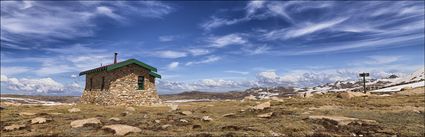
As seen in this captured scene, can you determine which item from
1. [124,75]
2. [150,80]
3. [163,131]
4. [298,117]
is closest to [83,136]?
[163,131]

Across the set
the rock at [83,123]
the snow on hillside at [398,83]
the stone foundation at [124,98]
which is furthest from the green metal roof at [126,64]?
the snow on hillside at [398,83]

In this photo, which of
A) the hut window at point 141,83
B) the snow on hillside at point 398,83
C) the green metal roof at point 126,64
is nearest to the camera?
the green metal roof at point 126,64

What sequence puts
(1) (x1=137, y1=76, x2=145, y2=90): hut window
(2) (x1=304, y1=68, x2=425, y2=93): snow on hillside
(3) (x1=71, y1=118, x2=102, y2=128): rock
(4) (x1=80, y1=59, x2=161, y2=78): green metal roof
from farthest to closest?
(2) (x1=304, y1=68, x2=425, y2=93): snow on hillside
(1) (x1=137, y1=76, x2=145, y2=90): hut window
(4) (x1=80, y1=59, x2=161, y2=78): green metal roof
(3) (x1=71, y1=118, x2=102, y2=128): rock

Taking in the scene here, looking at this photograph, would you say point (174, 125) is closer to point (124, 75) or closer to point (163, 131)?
point (163, 131)

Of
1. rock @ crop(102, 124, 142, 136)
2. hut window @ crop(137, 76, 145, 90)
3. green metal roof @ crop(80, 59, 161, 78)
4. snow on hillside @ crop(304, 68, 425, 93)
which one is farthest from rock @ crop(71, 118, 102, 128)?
snow on hillside @ crop(304, 68, 425, 93)

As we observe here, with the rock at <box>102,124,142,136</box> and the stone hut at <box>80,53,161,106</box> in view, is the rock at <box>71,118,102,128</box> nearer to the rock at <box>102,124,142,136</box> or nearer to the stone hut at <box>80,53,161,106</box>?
the rock at <box>102,124,142,136</box>

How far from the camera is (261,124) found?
1892cm

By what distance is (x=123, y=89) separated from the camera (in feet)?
124

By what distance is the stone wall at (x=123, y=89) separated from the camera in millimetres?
37062

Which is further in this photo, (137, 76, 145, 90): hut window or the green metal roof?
(137, 76, 145, 90): hut window

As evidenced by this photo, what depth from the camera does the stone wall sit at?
3706cm

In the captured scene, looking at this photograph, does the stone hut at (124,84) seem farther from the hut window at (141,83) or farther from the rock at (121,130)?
the rock at (121,130)

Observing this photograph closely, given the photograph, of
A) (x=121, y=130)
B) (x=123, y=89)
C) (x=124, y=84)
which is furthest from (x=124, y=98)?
(x=121, y=130)

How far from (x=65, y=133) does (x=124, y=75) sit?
73.5 ft
